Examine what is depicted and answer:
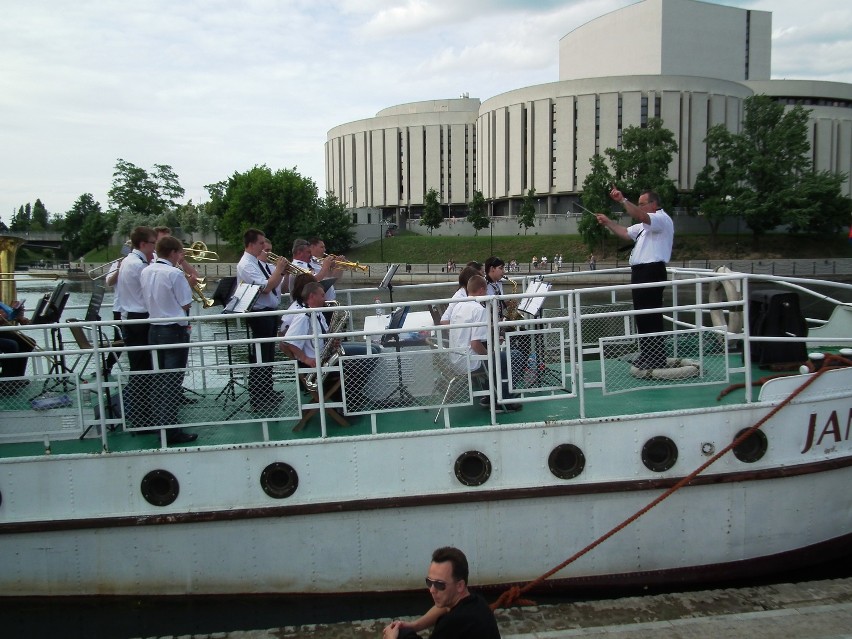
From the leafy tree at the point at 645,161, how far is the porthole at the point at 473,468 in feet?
181

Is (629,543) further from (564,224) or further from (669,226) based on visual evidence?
(564,224)

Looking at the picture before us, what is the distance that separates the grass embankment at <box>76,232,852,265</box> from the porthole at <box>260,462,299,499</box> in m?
55.3

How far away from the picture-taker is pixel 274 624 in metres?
6.05

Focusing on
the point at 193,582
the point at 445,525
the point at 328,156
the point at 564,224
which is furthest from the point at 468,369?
the point at 328,156

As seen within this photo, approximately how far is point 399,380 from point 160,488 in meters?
2.28

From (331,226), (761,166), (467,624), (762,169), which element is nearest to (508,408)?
(467,624)

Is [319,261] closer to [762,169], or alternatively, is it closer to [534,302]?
[534,302]

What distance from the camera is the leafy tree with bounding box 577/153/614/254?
190 feet

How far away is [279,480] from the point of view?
5.93 meters

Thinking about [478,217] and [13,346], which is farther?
[478,217]

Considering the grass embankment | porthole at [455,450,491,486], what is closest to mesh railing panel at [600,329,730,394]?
porthole at [455,450,491,486]

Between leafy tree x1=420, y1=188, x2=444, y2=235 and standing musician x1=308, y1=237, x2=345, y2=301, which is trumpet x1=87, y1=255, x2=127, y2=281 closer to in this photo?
standing musician x1=308, y1=237, x2=345, y2=301

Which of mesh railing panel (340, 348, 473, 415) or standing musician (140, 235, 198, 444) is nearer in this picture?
mesh railing panel (340, 348, 473, 415)

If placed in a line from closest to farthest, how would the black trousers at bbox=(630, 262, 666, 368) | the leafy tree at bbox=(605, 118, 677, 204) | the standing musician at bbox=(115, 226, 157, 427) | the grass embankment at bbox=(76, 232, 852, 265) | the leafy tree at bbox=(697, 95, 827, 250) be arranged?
the standing musician at bbox=(115, 226, 157, 427) → the black trousers at bbox=(630, 262, 666, 368) → the leafy tree at bbox=(697, 95, 827, 250) → the leafy tree at bbox=(605, 118, 677, 204) → the grass embankment at bbox=(76, 232, 852, 265)
